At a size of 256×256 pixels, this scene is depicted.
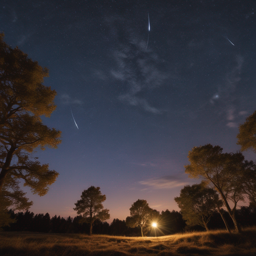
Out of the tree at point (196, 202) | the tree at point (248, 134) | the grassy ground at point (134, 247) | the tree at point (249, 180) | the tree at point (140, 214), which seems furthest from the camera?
the tree at point (140, 214)

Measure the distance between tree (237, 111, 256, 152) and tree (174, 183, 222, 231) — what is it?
1795cm

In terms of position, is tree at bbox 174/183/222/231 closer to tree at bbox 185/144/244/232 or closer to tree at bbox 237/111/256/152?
tree at bbox 185/144/244/232

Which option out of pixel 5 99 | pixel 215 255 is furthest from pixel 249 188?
pixel 5 99

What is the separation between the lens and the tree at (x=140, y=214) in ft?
111

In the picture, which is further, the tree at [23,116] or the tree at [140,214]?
the tree at [140,214]

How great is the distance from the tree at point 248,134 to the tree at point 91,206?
1048 inches

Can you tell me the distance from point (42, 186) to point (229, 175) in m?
18.3

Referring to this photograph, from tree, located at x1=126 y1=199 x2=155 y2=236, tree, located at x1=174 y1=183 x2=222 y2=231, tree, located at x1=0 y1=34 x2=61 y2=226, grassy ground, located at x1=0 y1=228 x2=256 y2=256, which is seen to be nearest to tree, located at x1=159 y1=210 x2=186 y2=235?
tree, located at x1=126 y1=199 x2=155 y2=236

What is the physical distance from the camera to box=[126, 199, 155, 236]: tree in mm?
33812

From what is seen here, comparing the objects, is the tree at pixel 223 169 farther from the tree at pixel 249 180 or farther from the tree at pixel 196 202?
the tree at pixel 196 202

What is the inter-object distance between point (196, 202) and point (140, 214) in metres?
14.7

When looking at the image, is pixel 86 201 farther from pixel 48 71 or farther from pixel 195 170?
pixel 48 71

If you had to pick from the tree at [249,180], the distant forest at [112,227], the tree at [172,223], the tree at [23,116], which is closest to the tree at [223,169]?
the tree at [249,180]

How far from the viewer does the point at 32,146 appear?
30.2 feet
